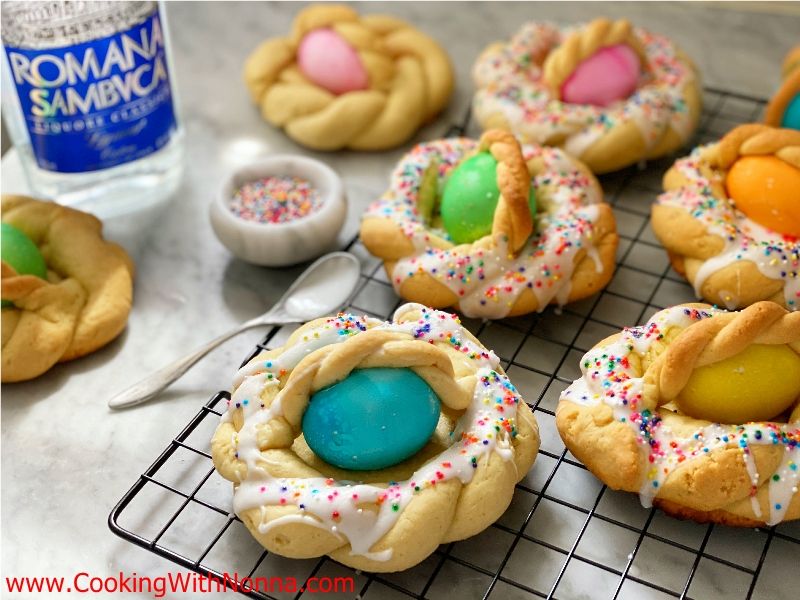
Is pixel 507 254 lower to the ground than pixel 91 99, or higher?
lower

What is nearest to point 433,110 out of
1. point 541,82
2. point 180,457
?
point 541,82

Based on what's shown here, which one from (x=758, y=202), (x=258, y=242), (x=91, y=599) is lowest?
(x=91, y=599)

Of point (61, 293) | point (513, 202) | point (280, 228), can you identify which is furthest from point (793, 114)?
point (61, 293)

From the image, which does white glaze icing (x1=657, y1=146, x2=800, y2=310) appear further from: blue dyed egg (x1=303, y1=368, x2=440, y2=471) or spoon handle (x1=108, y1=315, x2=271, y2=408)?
spoon handle (x1=108, y1=315, x2=271, y2=408)

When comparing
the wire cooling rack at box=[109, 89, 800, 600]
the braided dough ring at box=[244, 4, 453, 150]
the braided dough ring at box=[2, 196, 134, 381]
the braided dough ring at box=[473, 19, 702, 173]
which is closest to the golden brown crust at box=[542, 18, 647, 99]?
the braided dough ring at box=[473, 19, 702, 173]

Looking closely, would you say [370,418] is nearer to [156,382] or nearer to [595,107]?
[156,382]

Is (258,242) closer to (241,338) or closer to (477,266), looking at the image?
(241,338)
